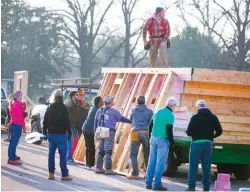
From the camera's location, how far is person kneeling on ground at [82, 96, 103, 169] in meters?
16.4

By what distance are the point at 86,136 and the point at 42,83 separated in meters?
44.8

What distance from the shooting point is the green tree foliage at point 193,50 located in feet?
170

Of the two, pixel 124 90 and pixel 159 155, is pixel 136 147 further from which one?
pixel 124 90

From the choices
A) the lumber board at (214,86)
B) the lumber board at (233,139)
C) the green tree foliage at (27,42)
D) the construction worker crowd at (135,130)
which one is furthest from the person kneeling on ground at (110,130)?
the green tree foliage at (27,42)

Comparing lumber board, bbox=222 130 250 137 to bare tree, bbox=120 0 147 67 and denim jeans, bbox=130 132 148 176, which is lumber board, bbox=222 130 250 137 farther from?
bare tree, bbox=120 0 147 67

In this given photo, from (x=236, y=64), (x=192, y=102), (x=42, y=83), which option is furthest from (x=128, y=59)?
(x=192, y=102)

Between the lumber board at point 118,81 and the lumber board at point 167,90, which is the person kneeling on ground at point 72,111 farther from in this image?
the lumber board at point 167,90

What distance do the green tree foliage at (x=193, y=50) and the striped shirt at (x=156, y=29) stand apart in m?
33.2

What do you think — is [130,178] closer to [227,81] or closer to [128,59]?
[227,81]

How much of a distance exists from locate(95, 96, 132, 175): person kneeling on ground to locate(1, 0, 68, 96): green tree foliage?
42.3 meters

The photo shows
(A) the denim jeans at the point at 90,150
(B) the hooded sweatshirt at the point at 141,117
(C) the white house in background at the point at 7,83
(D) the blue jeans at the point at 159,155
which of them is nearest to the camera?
(D) the blue jeans at the point at 159,155

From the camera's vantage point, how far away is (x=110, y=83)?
18438 millimetres

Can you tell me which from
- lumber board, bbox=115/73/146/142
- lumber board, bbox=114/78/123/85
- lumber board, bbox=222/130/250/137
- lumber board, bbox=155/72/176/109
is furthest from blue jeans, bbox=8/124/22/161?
lumber board, bbox=222/130/250/137

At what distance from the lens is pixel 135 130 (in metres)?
14.5
